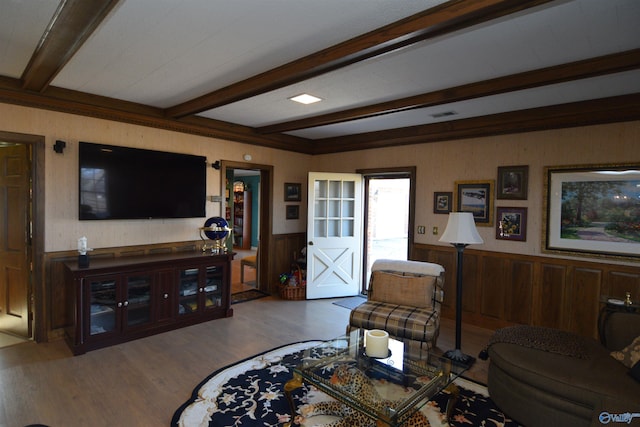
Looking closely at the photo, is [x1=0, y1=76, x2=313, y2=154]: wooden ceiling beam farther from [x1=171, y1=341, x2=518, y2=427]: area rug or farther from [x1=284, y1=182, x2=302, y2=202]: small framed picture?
[x1=171, y1=341, x2=518, y2=427]: area rug

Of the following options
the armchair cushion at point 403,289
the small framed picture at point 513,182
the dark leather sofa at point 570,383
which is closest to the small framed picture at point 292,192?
the armchair cushion at point 403,289

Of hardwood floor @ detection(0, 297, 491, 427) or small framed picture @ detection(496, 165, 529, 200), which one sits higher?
small framed picture @ detection(496, 165, 529, 200)

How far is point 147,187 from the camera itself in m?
4.11

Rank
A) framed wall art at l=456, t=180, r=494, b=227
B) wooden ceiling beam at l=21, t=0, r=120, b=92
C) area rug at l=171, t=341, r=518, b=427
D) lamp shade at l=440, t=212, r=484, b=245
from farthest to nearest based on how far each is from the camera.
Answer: framed wall art at l=456, t=180, r=494, b=227
lamp shade at l=440, t=212, r=484, b=245
area rug at l=171, t=341, r=518, b=427
wooden ceiling beam at l=21, t=0, r=120, b=92

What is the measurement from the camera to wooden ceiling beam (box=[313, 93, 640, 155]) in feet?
11.1

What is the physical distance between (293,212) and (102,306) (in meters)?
3.17

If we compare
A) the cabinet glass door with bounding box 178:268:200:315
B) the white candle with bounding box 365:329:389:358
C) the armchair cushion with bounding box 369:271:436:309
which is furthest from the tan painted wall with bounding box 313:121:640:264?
the cabinet glass door with bounding box 178:268:200:315

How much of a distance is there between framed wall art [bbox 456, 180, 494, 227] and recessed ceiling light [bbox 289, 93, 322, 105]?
218 cm

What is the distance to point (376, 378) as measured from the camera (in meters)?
2.34

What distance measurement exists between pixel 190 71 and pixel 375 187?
365cm

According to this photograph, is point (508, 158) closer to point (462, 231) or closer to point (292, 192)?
point (462, 231)

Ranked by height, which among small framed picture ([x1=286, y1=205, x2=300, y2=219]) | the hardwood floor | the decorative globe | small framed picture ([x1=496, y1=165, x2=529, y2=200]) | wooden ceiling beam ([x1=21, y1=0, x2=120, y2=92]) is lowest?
the hardwood floor

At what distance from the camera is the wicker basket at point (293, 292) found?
538cm

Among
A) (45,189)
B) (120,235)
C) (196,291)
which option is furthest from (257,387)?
(45,189)
